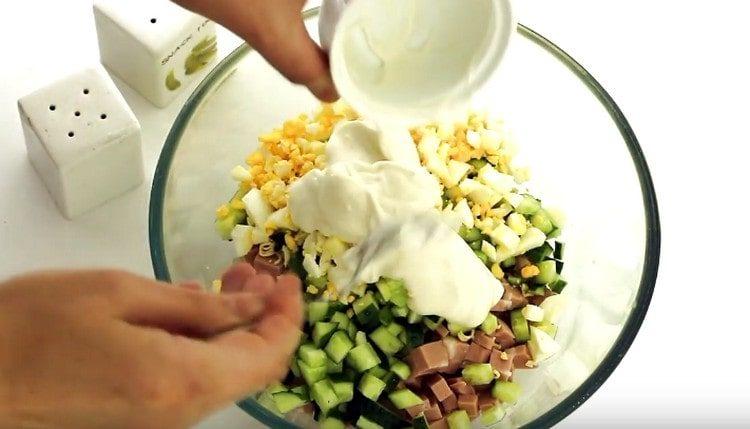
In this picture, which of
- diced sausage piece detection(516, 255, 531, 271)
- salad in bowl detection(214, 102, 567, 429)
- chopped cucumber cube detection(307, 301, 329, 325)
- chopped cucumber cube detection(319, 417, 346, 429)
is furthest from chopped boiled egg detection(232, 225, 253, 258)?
diced sausage piece detection(516, 255, 531, 271)

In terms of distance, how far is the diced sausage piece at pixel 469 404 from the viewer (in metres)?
1.13

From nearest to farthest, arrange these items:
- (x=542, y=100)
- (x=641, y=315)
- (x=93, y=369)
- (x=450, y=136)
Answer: (x=93, y=369), (x=641, y=315), (x=450, y=136), (x=542, y=100)

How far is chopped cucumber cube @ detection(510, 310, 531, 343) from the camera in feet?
3.85

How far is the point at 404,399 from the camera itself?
1.11m

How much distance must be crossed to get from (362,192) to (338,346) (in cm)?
18

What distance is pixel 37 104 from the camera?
1.19 meters

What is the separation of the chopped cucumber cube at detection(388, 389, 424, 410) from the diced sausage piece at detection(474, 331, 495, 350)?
99mm

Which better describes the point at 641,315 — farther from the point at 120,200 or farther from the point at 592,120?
the point at 120,200

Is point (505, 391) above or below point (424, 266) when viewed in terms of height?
below

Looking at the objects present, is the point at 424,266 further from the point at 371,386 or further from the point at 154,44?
the point at 154,44

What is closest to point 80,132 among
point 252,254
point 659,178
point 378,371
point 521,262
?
point 252,254

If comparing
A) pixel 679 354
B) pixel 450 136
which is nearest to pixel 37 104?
pixel 450 136

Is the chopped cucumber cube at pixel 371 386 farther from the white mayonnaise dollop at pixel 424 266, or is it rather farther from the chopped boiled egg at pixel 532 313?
the chopped boiled egg at pixel 532 313

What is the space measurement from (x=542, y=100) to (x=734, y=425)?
50 cm
